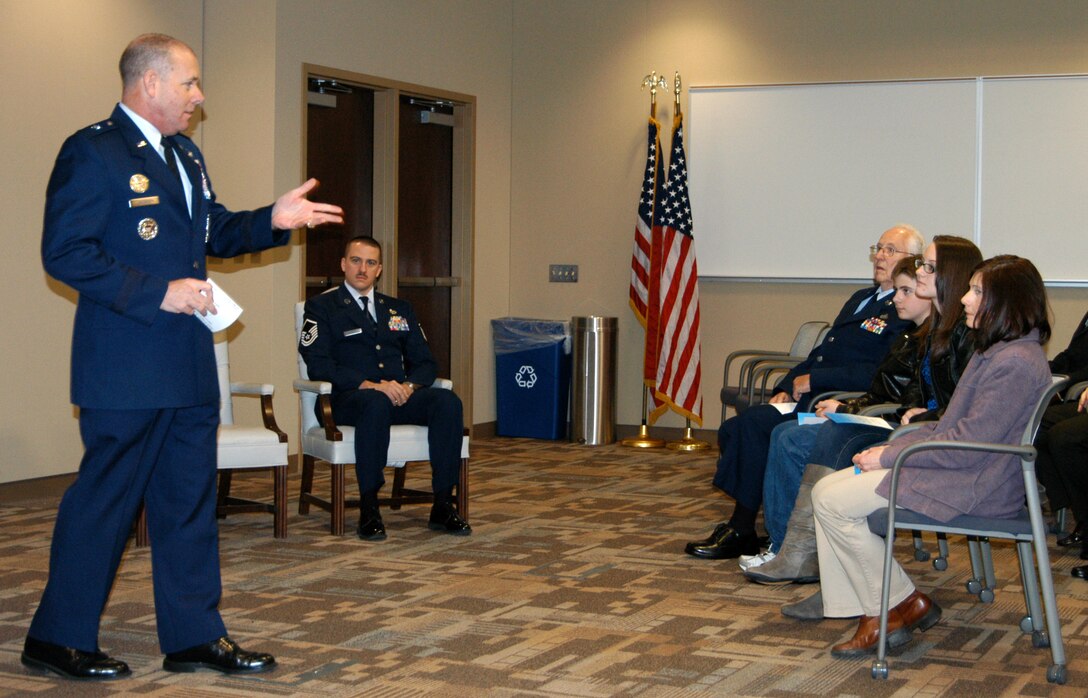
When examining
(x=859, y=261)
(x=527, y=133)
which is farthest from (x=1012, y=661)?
(x=527, y=133)

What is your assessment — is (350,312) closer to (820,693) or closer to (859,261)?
(820,693)

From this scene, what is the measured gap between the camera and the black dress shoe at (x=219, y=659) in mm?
3354

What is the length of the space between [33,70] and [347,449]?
256cm

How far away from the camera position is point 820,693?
3.25 meters

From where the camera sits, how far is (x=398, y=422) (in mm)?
5707

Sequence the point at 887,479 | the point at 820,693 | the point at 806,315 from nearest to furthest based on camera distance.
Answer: the point at 820,693 → the point at 887,479 → the point at 806,315

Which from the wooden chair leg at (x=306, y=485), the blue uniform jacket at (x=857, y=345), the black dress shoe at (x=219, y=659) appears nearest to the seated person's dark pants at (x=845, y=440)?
the blue uniform jacket at (x=857, y=345)

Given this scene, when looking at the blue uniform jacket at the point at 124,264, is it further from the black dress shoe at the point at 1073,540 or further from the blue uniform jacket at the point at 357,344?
the black dress shoe at the point at 1073,540

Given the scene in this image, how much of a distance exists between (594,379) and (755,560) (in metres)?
4.13

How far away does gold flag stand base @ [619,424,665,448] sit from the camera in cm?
858

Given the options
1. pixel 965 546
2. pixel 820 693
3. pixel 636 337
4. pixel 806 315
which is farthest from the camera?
pixel 636 337

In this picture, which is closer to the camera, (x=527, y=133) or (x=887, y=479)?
(x=887, y=479)

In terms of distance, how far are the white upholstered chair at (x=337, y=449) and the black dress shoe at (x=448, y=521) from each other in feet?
0.29

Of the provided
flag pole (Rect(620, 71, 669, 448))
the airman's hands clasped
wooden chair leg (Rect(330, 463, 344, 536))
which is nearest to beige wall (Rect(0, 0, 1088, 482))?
flag pole (Rect(620, 71, 669, 448))
